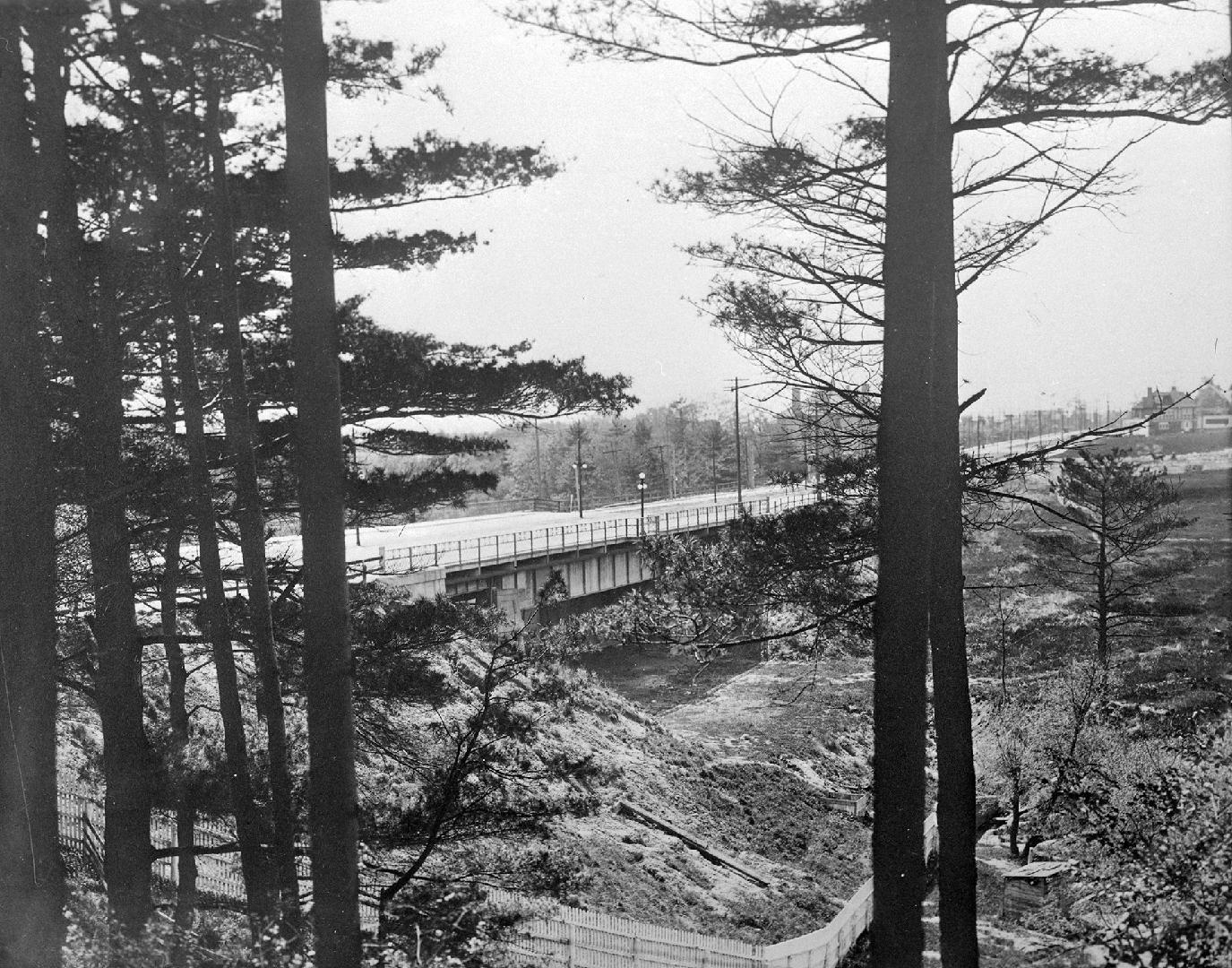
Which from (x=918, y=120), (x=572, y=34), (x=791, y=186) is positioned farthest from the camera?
(x=791, y=186)

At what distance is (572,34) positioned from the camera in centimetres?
570

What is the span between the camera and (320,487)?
5.18 meters

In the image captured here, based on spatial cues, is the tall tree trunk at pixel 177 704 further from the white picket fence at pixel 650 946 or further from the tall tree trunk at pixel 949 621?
the tall tree trunk at pixel 949 621

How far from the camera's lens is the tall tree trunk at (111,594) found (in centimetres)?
652

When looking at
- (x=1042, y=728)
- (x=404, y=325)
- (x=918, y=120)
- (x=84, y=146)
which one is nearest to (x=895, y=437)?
(x=918, y=120)

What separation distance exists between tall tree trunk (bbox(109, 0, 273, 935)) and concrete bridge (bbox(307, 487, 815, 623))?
31.6 feet

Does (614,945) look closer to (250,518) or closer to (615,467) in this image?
(250,518)

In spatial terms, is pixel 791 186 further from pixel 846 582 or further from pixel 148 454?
pixel 148 454

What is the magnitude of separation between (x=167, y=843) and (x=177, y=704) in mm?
1191

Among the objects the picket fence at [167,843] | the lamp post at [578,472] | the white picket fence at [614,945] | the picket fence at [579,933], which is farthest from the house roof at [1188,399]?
the lamp post at [578,472]

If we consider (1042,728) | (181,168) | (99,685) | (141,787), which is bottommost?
(1042,728)

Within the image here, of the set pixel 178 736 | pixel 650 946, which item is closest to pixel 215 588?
pixel 178 736

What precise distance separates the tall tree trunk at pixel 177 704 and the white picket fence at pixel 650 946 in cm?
272

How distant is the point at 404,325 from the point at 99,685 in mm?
3569
